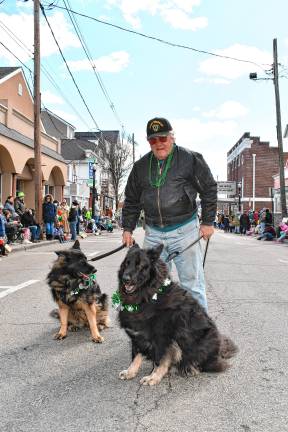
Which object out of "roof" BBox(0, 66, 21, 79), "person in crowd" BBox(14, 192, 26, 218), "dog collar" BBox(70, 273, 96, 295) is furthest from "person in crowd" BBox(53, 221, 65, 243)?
"dog collar" BBox(70, 273, 96, 295)

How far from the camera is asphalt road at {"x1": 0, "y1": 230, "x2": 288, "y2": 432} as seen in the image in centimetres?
325

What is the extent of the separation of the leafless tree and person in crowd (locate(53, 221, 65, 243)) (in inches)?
1359

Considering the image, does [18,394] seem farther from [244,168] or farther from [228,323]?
[244,168]

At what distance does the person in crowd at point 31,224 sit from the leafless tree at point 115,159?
1452 inches

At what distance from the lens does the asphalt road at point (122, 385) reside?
128 inches

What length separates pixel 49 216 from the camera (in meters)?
21.2

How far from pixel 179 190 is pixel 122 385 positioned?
1.83 m

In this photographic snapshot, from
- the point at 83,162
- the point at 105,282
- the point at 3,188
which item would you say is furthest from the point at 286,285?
the point at 83,162

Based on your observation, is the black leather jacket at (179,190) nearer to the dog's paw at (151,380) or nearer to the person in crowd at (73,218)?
the dog's paw at (151,380)

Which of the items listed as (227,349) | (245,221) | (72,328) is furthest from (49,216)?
(245,221)

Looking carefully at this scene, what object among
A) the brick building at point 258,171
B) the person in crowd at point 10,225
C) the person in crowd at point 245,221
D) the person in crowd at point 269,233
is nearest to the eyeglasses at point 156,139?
the person in crowd at point 10,225

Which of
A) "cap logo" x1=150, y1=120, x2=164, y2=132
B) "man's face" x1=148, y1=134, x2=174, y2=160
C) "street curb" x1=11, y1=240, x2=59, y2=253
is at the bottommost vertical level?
"street curb" x1=11, y1=240, x2=59, y2=253

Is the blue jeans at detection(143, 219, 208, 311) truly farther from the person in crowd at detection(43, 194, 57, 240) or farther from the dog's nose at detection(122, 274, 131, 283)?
the person in crowd at detection(43, 194, 57, 240)

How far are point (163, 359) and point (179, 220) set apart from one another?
137 centimetres
